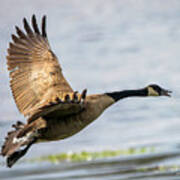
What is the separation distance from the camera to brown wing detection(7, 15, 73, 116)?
1110 cm

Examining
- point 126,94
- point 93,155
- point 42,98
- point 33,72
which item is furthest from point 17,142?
→ point 93,155

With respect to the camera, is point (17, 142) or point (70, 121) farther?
point (70, 121)

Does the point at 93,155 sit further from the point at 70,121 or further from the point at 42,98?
the point at 70,121

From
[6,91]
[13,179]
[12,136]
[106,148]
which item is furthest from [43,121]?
[6,91]

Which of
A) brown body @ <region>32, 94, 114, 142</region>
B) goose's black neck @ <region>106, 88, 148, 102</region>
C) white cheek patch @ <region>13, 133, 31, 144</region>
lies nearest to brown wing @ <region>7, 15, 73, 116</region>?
brown body @ <region>32, 94, 114, 142</region>

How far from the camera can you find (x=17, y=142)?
33.6 feet

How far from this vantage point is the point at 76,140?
14.7 m

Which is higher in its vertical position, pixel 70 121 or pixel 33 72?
pixel 33 72

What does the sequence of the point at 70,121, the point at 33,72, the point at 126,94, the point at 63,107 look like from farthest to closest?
1. the point at 33,72
2. the point at 126,94
3. the point at 70,121
4. the point at 63,107

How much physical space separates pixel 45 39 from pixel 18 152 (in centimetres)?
237

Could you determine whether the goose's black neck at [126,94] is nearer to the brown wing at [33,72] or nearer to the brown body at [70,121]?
the brown body at [70,121]

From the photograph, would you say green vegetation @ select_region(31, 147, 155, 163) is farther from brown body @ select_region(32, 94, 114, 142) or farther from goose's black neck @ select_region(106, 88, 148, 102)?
brown body @ select_region(32, 94, 114, 142)

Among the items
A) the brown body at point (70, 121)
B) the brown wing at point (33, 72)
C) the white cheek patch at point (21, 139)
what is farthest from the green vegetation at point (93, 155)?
the white cheek patch at point (21, 139)

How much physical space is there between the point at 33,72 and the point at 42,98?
74cm
